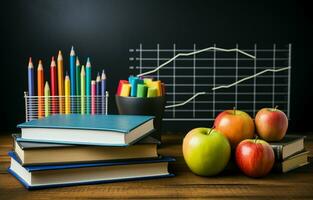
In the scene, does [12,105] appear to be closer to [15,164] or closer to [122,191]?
[15,164]

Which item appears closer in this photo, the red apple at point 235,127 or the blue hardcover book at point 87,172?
the blue hardcover book at point 87,172

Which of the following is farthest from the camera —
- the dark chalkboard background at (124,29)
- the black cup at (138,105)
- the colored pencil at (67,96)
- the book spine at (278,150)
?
the dark chalkboard background at (124,29)

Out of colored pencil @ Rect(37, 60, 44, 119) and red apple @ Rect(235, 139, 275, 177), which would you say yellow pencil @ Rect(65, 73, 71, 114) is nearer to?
colored pencil @ Rect(37, 60, 44, 119)

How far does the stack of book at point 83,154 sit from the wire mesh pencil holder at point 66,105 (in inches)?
16.6

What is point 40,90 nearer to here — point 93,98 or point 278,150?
point 93,98

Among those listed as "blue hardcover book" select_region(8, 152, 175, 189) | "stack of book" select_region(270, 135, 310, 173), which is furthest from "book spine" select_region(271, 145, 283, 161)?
"blue hardcover book" select_region(8, 152, 175, 189)

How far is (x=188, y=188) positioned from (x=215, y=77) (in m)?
0.92

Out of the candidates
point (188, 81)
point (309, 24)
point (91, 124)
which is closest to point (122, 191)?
point (91, 124)

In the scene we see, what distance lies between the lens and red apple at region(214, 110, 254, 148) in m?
1.19

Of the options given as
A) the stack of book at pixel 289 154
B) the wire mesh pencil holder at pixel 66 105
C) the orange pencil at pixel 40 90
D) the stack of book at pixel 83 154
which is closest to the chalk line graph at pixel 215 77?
the wire mesh pencil holder at pixel 66 105

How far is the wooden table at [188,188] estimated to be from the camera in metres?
1.01

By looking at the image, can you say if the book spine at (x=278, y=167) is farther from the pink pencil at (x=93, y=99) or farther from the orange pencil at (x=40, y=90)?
the orange pencil at (x=40, y=90)

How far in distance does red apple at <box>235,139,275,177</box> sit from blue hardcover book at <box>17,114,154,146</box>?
0.76ft

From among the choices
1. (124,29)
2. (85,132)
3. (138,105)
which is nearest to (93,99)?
(138,105)
